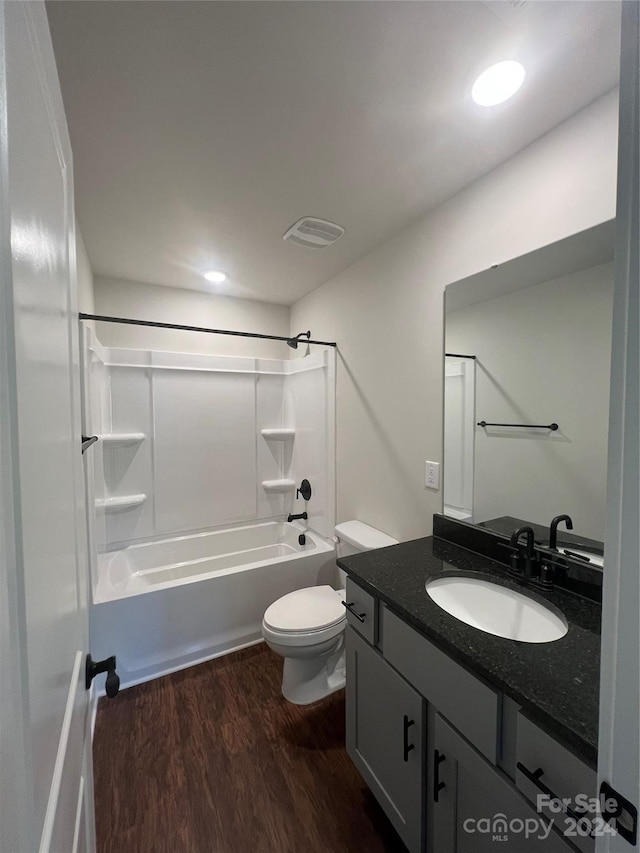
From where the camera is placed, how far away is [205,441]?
2.95m

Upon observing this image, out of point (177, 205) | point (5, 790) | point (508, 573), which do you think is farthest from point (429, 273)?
point (5, 790)

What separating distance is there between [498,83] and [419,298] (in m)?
0.85

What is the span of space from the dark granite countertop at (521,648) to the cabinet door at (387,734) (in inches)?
9.9

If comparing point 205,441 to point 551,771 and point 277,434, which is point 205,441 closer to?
point 277,434

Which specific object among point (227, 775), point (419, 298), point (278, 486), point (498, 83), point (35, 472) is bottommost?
point (227, 775)

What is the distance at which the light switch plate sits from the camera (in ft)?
5.66

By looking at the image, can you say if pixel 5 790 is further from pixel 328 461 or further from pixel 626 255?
pixel 328 461

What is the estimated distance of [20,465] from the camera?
37cm

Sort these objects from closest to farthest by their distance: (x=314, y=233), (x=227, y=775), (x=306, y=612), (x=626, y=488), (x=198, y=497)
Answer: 1. (x=626, y=488)
2. (x=227, y=775)
3. (x=306, y=612)
4. (x=314, y=233)
5. (x=198, y=497)

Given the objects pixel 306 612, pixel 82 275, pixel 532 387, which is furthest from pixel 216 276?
pixel 306 612

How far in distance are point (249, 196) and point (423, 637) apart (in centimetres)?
194

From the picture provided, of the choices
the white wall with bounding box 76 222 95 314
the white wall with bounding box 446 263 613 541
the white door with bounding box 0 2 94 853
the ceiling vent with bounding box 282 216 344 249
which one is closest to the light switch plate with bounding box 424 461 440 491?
the white wall with bounding box 446 263 613 541

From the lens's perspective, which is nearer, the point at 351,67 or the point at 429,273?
the point at 351,67

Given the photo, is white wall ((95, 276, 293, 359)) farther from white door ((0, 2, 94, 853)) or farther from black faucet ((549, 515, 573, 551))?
black faucet ((549, 515, 573, 551))
